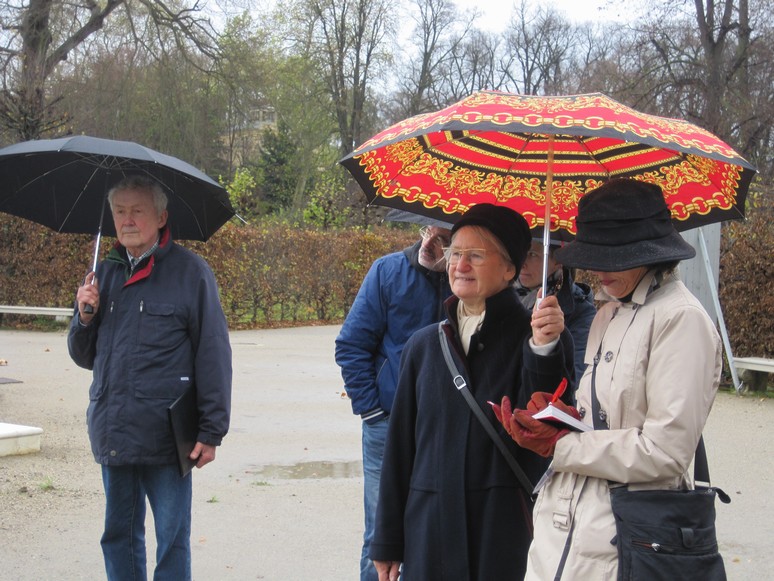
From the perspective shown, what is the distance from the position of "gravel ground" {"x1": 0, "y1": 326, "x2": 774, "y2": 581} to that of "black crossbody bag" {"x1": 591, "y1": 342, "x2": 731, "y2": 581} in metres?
2.98

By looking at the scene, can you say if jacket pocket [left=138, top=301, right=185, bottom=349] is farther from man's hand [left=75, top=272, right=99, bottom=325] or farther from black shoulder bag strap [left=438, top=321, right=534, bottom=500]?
black shoulder bag strap [left=438, top=321, right=534, bottom=500]

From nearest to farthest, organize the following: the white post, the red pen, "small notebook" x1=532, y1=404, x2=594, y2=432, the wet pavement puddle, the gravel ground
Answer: "small notebook" x1=532, y1=404, x2=594, y2=432 → the red pen → the gravel ground → the wet pavement puddle → the white post

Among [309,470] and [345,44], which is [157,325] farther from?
[345,44]

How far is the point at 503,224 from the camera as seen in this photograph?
10.0 ft

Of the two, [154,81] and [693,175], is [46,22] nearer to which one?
[154,81]

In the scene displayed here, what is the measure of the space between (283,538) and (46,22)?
78.1 ft

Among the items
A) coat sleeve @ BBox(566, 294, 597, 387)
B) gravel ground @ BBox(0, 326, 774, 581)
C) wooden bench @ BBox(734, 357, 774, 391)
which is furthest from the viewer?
wooden bench @ BBox(734, 357, 774, 391)

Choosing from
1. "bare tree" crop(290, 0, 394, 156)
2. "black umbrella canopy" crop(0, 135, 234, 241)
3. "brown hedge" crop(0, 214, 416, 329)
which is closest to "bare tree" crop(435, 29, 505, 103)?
"bare tree" crop(290, 0, 394, 156)

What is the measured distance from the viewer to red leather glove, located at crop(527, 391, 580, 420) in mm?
2570

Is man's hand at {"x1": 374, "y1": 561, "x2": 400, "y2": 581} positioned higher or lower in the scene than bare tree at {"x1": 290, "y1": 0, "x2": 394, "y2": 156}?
lower

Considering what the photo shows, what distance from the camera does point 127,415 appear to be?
12.5 feet

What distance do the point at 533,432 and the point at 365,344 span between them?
5.38 ft

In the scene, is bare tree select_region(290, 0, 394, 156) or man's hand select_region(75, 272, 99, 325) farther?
bare tree select_region(290, 0, 394, 156)

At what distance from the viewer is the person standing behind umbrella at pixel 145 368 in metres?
3.81
